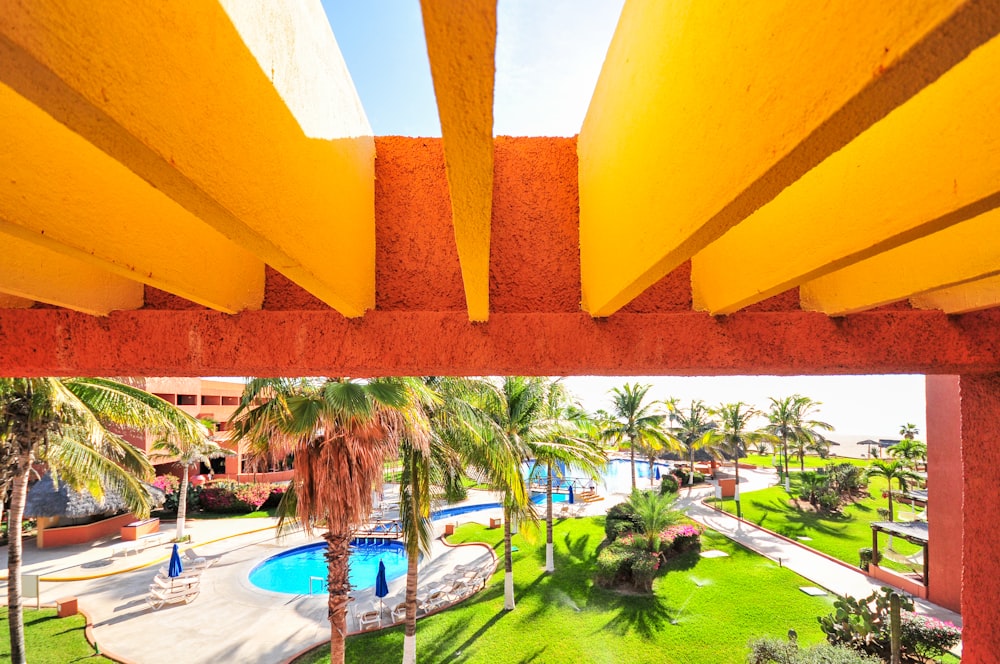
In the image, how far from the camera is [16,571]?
388 inches

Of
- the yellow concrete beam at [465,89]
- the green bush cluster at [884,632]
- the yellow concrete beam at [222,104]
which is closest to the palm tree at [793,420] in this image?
the green bush cluster at [884,632]

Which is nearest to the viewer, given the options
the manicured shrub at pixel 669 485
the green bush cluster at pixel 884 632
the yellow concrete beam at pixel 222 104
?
the yellow concrete beam at pixel 222 104

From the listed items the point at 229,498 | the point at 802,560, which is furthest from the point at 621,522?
the point at 229,498

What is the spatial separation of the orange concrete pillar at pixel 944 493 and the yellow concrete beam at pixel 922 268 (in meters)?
14.0

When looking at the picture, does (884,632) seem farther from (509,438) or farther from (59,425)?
(59,425)

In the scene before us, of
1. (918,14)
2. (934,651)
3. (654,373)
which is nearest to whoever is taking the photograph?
(918,14)

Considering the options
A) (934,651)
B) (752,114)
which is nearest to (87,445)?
(752,114)

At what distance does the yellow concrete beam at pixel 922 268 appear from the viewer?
72.0 inches

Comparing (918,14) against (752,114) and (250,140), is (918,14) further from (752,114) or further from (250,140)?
(250,140)

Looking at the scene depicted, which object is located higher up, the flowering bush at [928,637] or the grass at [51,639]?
the flowering bush at [928,637]

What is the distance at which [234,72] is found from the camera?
129 centimetres

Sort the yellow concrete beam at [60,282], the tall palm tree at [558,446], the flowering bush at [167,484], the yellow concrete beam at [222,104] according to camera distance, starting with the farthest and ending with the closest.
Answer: the flowering bush at [167,484], the tall palm tree at [558,446], the yellow concrete beam at [60,282], the yellow concrete beam at [222,104]

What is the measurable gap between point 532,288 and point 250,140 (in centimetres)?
160

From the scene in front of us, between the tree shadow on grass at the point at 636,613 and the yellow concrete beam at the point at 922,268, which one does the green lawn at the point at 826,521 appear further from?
the yellow concrete beam at the point at 922,268
